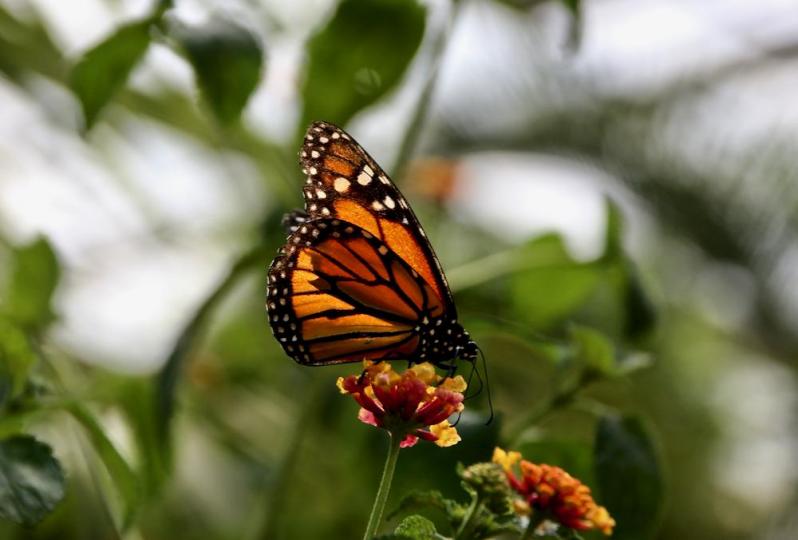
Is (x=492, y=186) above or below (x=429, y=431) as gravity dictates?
above

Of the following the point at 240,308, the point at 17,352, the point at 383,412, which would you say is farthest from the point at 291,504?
the point at 383,412

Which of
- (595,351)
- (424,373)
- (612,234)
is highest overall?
(612,234)

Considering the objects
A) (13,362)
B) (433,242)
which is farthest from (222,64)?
(433,242)

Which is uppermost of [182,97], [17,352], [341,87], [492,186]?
[492,186]

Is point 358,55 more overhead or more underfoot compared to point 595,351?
more overhead

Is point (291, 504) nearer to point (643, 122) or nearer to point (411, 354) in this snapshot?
point (411, 354)

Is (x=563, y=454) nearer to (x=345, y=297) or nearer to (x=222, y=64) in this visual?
(x=345, y=297)
